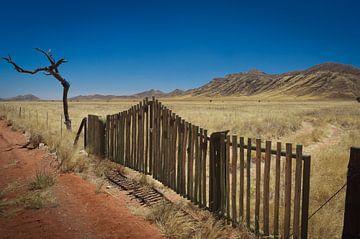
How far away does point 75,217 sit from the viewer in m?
4.25

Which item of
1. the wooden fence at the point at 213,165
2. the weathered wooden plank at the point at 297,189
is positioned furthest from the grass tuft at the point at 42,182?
the weathered wooden plank at the point at 297,189

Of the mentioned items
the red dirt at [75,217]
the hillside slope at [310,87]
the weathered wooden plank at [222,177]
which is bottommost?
the red dirt at [75,217]

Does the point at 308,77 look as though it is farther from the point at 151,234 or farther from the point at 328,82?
the point at 151,234

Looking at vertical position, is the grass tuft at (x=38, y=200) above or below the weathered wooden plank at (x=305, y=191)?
below

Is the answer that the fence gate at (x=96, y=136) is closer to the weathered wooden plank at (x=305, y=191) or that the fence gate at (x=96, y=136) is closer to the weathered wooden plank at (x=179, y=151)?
the weathered wooden plank at (x=179, y=151)

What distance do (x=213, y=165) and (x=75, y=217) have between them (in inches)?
94.2

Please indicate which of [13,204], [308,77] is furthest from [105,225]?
[308,77]

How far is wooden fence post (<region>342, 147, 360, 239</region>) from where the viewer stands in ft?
9.04

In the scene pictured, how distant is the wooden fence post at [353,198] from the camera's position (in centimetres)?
275

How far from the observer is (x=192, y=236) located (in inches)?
155

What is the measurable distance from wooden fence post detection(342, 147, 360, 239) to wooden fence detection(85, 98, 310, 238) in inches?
23.5

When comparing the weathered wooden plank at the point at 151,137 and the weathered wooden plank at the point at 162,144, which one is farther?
the weathered wooden plank at the point at 151,137

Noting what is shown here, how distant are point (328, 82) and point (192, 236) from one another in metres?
167

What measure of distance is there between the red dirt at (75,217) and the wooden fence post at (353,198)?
2438 mm
